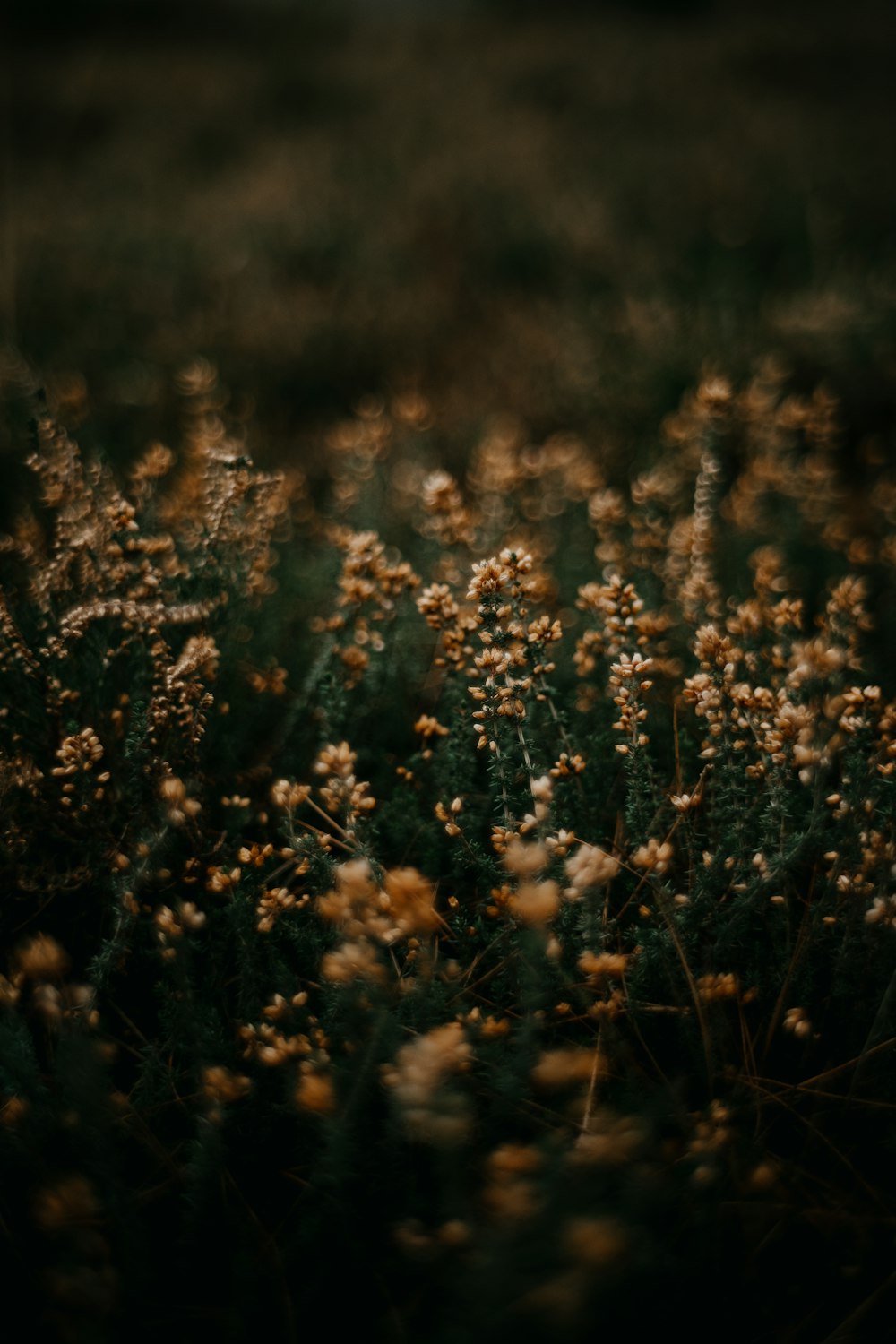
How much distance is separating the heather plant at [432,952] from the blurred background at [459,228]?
129cm

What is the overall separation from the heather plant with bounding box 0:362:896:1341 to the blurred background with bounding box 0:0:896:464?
1289 mm

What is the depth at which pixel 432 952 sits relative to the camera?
1677 millimetres

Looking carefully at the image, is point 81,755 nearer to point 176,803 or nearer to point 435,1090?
point 176,803

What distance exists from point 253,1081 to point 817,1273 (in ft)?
3.40

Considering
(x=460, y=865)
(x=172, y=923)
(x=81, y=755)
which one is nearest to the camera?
(x=172, y=923)

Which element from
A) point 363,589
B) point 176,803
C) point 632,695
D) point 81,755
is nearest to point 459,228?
point 363,589

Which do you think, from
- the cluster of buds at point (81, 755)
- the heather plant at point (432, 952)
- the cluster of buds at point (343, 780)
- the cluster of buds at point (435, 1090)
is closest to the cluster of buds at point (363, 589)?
the heather plant at point (432, 952)

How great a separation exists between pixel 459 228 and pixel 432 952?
A: 6308mm

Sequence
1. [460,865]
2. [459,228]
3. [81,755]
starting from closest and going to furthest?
[81,755] < [460,865] < [459,228]

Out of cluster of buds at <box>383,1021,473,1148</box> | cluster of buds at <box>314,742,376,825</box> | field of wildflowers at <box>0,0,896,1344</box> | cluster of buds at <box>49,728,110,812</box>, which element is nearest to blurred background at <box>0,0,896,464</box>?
field of wildflowers at <box>0,0,896,1344</box>

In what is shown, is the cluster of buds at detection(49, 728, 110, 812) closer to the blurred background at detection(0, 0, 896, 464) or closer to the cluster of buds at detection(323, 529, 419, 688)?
the cluster of buds at detection(323, 529, 419, 688)

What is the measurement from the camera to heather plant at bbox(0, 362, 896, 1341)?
115cm

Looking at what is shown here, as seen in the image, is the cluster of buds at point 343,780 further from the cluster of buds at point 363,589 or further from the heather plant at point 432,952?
the cluster of buds at point 363,589

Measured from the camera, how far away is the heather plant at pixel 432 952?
1.15 meters
